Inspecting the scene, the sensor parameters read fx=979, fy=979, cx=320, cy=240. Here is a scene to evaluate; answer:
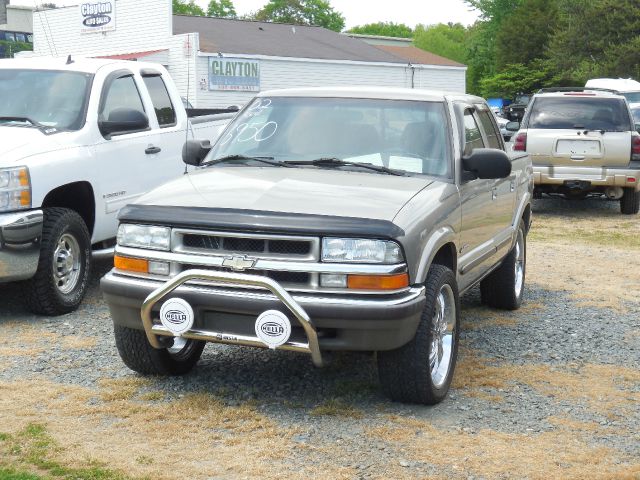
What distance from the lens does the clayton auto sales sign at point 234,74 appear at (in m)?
37.9

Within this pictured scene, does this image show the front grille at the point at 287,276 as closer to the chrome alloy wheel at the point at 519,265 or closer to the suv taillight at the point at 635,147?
the chrome alloy wheel at the point at 519,265

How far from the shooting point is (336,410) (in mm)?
5172

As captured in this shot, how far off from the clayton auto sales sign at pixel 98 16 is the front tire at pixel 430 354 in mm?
35703

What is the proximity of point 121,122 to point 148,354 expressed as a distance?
2.72m

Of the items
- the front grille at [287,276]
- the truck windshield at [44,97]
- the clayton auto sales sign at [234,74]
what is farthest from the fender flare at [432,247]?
the clayton auto sales sign at [234,74]

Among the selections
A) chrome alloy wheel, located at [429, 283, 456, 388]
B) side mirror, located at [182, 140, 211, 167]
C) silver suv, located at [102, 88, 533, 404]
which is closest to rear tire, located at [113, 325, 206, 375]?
silver suv, located at [102, 88, 533, 404]

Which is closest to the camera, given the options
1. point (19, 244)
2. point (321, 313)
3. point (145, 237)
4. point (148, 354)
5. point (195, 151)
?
point (321, 313)

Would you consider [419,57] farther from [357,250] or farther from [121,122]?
[357,250]

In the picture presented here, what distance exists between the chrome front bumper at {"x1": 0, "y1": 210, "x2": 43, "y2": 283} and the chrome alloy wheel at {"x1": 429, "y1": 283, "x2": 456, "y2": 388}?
10.2 ft

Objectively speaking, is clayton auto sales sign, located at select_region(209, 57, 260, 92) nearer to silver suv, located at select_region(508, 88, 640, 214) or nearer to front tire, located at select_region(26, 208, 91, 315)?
silver suv, located at select_region(508, 88, 640, 214)

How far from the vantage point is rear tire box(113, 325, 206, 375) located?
18.0 feet

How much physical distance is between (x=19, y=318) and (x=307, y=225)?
349 centimetres

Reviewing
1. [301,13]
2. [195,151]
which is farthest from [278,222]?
[301,13]

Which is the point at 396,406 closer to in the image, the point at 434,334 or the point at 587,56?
the point at 434,334
